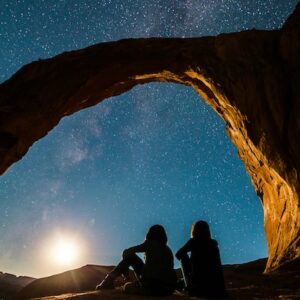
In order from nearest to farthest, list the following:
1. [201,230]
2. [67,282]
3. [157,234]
Answer: [201,230] < [157,234] < [67,282]

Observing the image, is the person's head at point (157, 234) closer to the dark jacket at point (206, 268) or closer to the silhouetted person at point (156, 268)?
the silhouetted person at point (156, 268)

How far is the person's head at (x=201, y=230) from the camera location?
5512 millimetres

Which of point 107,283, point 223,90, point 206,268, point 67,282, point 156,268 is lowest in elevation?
point 67,282

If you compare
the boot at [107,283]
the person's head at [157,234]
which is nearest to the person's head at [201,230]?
the person's head at [157,234]

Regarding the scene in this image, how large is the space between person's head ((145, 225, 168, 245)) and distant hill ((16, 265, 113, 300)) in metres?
12.3

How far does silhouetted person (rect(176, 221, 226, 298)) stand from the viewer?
5.23m

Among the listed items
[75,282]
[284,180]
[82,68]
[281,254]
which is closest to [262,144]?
→ [284,180]

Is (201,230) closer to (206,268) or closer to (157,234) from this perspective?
(206,268)

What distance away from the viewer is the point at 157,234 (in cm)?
598

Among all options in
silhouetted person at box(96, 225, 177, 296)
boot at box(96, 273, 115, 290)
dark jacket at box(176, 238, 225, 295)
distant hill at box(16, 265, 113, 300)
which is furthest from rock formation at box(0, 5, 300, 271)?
distant hill at box(16, 265, 113, 300)

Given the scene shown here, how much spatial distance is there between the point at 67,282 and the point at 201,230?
14.6 m

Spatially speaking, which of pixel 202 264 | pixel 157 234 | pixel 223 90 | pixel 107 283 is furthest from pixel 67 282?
pixel 202 264

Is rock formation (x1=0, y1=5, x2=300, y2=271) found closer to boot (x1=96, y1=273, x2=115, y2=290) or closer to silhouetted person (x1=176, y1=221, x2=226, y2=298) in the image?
silhouetted person (x1=176, y1=221, x2=226, y2=298)

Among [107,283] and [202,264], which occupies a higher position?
[202,264]
